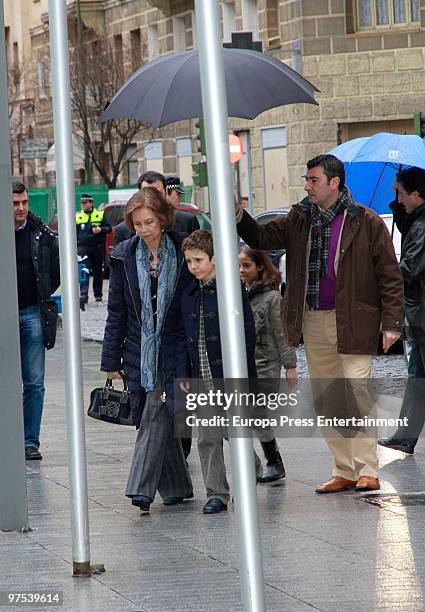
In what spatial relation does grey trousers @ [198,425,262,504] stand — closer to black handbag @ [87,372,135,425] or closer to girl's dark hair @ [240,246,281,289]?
black handbag @ [87,372,135,425]

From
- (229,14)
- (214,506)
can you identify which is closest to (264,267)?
(214,506)

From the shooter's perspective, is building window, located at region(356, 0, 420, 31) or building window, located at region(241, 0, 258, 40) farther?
building window, located at region(241, 0, 258, 40)

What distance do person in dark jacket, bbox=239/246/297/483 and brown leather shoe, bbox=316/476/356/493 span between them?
0.53m

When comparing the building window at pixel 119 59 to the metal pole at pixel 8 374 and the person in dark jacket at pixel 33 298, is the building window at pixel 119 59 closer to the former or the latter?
the person in dark jacket at pixel 33 298

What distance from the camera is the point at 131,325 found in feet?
30.3

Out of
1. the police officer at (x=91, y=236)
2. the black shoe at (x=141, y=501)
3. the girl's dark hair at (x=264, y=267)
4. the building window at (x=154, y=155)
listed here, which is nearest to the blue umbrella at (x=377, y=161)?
the girl's dark hair at (x=264, y=267)

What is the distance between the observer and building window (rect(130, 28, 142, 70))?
4856 cm

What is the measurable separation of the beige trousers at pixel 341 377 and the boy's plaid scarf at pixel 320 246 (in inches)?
4.8

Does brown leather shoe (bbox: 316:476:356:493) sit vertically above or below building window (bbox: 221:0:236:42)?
below

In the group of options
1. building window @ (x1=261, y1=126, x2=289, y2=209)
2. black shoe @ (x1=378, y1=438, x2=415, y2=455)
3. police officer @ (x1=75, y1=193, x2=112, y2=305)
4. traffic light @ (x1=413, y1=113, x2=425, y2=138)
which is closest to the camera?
black shoe @ (x1=378, y1=438, x2=415, y2=455)

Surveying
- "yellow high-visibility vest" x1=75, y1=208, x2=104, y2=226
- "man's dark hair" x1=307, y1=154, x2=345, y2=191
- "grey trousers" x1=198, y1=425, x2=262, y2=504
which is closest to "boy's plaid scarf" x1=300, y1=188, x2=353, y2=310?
"man's dark hair" x1=307, y1=154, x2=345, y2=191

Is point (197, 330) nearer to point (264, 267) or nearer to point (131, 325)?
point (131, 325)

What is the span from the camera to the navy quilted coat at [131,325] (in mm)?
9070

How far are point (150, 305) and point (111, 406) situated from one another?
0.71m
